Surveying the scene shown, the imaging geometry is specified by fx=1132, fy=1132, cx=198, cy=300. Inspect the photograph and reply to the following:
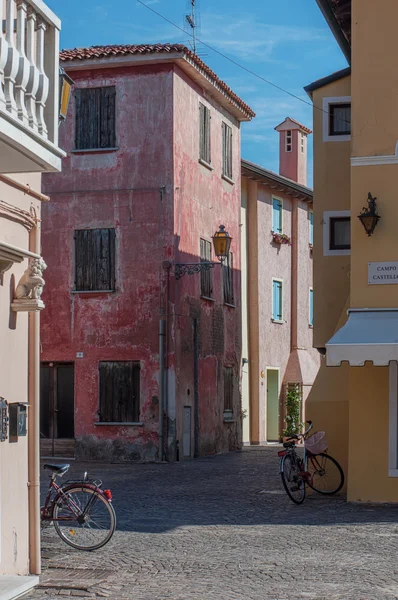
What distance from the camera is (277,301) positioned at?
37812 millimetres

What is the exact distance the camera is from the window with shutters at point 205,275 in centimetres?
2925

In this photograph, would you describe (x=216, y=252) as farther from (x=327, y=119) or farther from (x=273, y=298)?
(x=273, y=298)

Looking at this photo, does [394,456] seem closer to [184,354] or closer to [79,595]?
[79,595]

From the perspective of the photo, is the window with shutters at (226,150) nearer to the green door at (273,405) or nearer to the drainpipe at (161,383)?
the drainpipe at (161,383)

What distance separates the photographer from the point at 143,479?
21.6 meters

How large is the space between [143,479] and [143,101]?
32.4ft

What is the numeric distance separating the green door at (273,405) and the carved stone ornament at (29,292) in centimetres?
2753

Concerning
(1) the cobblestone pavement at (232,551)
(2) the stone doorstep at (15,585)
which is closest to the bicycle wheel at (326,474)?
(1) the cobblestone pavement at (232,551)

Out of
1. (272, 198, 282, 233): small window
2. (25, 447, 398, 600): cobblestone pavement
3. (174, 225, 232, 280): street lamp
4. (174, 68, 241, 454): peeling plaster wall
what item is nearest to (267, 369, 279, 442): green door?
(272, 198, 282, 233): small window

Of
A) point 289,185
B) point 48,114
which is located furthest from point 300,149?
point 48,114

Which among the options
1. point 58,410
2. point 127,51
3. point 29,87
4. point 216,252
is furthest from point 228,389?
point 29,87

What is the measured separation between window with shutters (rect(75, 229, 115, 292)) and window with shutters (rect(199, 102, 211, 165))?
12.4ft

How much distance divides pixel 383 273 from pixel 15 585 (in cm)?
863

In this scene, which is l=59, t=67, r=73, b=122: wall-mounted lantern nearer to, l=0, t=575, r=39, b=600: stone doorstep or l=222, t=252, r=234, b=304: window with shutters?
l=0, t=575, r=39, b=600: stone doorstep
